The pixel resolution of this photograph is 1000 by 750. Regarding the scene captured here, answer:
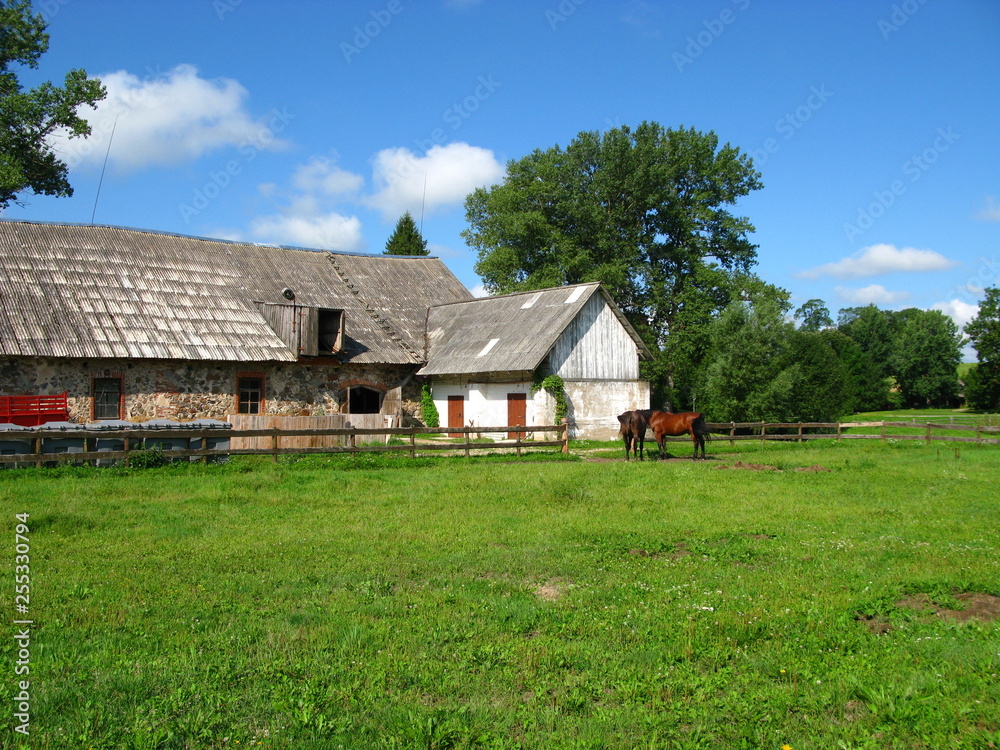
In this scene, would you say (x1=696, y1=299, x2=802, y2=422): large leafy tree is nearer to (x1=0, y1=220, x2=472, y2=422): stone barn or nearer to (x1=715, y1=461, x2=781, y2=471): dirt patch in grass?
(x1=0, y1=220, x2=472, y2=422): stone barn

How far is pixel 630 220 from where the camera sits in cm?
4456

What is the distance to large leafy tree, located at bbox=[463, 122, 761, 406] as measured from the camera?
4325 centimetres

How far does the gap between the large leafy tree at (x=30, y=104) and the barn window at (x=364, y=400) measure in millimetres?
16950

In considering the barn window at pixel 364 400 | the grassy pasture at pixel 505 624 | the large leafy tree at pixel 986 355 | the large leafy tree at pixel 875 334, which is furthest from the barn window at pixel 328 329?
the large leafy tree at pixel 875 334

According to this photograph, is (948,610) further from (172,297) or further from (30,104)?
(30,104)

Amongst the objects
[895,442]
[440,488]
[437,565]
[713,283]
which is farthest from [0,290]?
[713,283]

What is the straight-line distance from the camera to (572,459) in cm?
2050

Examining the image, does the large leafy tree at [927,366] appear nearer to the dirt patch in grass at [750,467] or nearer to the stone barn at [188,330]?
the stone barn at [188,330]

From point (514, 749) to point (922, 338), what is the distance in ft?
288

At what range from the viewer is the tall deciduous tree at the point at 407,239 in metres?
58.6

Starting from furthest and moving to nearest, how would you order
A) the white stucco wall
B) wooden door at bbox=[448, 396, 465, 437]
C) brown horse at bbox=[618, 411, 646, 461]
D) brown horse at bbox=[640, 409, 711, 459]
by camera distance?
1. wooden door at bbox=[448, 396, 465, 437]
2. the white stucco wall
3. brown horse at bbox=[618, 411, 646, 461]
4. brown horse at bbox=[640, 409, 711, 459]

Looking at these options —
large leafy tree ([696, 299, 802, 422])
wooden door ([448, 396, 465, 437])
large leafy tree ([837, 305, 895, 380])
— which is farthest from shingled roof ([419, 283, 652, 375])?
large leafy tree ([837, 305, 895, 380])

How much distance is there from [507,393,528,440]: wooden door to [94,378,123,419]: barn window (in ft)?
40.8

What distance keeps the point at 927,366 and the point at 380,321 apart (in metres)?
67.5
